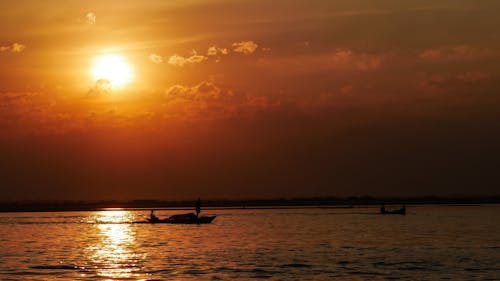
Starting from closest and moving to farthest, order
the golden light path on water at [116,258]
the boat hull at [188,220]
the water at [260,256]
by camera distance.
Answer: the water at [260,256], the golden light path on water at [116,258], the boat hull at [188,220]

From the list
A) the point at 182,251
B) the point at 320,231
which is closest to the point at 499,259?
the point at 182,251

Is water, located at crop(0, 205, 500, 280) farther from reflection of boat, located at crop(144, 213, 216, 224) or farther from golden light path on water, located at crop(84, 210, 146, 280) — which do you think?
reflection of boat, located at crop(144, 213, 216, 224)

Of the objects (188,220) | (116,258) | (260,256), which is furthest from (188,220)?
(260,256)

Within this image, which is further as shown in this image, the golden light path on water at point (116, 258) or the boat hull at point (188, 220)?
the boat hull at point (188, 220)

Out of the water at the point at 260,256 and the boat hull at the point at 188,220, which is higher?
the boat hull at the point at 188,220

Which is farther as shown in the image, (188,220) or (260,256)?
(188,220)

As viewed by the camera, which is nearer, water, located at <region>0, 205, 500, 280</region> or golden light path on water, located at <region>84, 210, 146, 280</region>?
water, located at <region>0, 205, 500, 280</region>

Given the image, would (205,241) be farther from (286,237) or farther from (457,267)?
(457,267)

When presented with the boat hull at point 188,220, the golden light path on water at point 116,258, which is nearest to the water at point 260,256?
the golden light path on water at point 116,258

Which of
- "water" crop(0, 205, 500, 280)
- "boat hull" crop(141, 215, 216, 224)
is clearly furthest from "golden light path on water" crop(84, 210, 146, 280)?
"boat hull" crop(141, 215, 216, 224)

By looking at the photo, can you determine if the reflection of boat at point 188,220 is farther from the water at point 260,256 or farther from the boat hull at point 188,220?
the water at point 260,256

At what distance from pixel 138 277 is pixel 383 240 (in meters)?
30.0

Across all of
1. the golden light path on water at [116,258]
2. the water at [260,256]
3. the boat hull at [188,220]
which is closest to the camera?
the water at [260,256]

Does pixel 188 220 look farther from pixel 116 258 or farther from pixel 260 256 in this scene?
pixel 260 256
